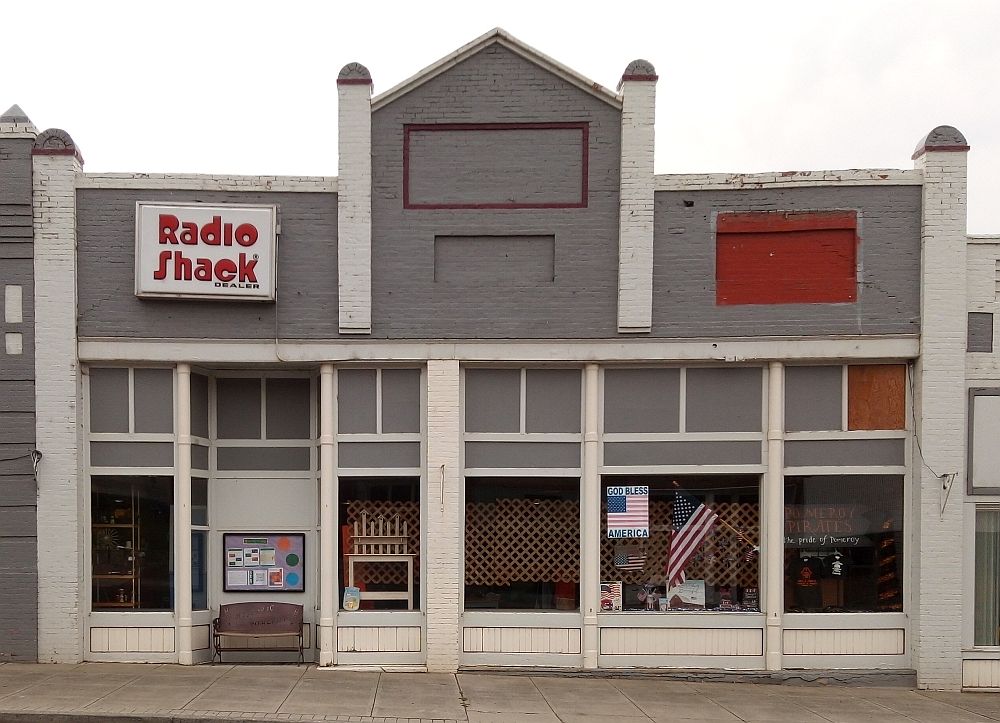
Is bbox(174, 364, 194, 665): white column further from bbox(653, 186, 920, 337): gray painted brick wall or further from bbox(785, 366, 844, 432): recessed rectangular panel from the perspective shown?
bbox(785, 366, 844, 432): recessed rectangular panel

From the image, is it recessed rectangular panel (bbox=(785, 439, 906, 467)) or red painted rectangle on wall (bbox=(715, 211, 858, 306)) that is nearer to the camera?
red painted rectangle on wall (bbox=(715, 211, 858, 306))

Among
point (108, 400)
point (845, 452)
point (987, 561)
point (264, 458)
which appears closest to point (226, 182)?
point (108, 400)

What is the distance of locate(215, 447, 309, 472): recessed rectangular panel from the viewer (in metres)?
10.9

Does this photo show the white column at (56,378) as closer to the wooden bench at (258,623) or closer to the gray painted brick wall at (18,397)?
the gray painted brick wall at (18,397)

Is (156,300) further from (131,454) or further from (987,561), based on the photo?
(987,561)

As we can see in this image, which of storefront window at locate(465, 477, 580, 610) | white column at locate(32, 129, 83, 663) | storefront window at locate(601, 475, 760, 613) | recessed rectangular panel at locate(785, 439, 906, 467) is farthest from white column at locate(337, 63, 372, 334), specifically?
recessed rectangular panel at locate(785, 439, 906, 467)

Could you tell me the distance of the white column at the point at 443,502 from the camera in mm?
10023

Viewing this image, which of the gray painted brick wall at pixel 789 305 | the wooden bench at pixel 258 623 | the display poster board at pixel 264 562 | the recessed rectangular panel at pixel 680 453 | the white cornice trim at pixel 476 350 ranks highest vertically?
the gray painted brick wall at pixel 789 305

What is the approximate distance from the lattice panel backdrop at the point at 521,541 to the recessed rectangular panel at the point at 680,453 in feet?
2.77

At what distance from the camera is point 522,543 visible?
10336 millimetres

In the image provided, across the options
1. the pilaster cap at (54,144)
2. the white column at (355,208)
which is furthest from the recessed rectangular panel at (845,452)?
the pilaster cap at (54,144)

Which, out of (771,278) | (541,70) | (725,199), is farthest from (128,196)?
(771,278)

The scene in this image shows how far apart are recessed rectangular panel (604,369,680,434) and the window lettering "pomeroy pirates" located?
4.74 meters

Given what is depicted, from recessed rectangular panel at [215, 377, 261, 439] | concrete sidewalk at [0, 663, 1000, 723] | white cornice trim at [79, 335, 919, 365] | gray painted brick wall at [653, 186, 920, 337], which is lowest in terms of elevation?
concrete sidewalk at [0, 663, 1000, 723]
